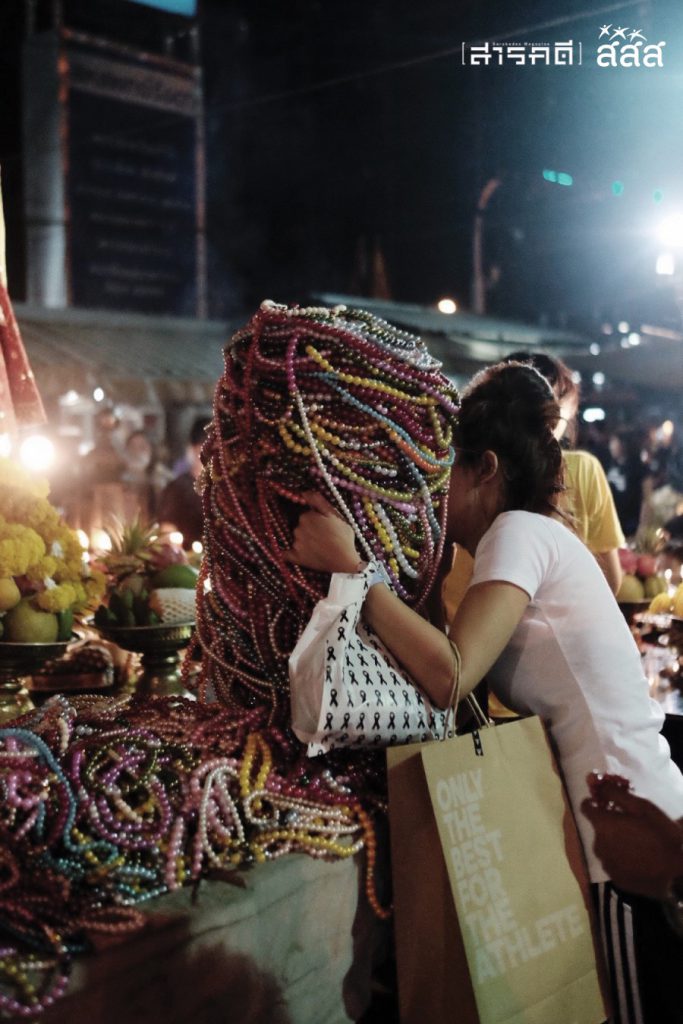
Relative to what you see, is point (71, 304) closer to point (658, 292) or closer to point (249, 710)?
point (249, 710)

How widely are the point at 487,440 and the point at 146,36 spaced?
474 inches

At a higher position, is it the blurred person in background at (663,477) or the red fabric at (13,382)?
the red fabric at (13,382)

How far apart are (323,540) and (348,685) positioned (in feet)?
0.79

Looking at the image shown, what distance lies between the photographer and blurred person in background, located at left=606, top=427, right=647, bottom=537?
8.63 metres

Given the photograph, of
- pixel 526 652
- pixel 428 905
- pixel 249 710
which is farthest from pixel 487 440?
pixel 428 905

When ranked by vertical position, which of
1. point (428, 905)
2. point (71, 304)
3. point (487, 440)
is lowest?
point (428, 905)

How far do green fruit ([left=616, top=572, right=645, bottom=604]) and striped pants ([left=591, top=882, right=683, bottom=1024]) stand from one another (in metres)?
1.84

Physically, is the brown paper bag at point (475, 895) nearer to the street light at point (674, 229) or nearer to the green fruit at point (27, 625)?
the green fruit at point (27, 625)

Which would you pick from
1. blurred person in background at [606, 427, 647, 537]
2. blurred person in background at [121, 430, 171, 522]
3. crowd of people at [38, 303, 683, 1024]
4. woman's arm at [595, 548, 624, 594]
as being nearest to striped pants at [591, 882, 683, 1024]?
crowd of people at [38, 303, 683, 1024]

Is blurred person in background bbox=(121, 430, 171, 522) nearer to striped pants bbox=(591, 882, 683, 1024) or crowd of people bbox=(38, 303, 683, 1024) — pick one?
crowd of people bbox=(38, 303, 683, 1024)

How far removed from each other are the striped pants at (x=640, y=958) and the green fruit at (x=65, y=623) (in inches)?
50.2

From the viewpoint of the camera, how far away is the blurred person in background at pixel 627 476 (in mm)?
8633

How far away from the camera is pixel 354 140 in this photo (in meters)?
15.7

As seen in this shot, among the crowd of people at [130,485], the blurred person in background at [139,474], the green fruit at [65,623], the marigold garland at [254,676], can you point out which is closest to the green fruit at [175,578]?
the green fruit at [65,623]
